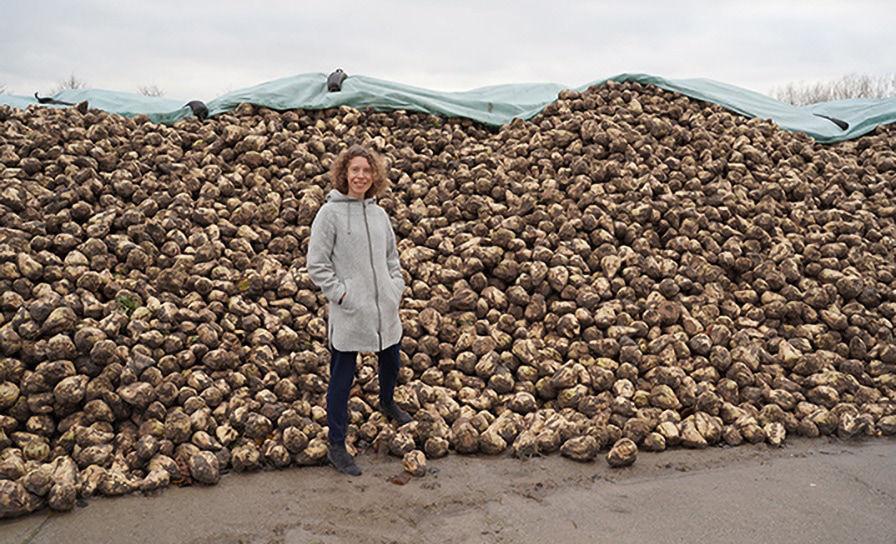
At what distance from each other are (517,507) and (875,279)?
10.3 feet

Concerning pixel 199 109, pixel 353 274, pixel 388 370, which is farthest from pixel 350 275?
pixel 199 109

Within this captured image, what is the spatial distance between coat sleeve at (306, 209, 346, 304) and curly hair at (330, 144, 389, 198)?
7.1 inches

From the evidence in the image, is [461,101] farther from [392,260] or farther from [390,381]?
[390,381]

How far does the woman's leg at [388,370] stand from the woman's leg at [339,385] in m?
0.18

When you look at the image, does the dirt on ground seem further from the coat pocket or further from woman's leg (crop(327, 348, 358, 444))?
the coat pocket

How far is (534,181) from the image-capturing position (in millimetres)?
4773

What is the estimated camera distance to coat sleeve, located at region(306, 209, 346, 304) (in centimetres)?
281

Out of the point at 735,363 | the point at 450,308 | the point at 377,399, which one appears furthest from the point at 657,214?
the point at 377,399

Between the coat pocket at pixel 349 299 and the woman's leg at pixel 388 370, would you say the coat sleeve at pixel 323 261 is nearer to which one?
the coat pocket at pixel 349 299

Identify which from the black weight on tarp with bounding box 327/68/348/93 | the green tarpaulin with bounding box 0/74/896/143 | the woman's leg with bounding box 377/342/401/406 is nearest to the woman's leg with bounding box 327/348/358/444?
the woman's leg with bounding box 377/342/401/406

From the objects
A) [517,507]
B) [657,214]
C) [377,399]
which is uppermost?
[657,214]

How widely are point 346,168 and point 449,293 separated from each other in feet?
4.42

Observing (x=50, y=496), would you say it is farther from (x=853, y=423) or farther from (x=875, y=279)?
(x=875, y=279)

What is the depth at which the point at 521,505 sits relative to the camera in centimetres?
275
